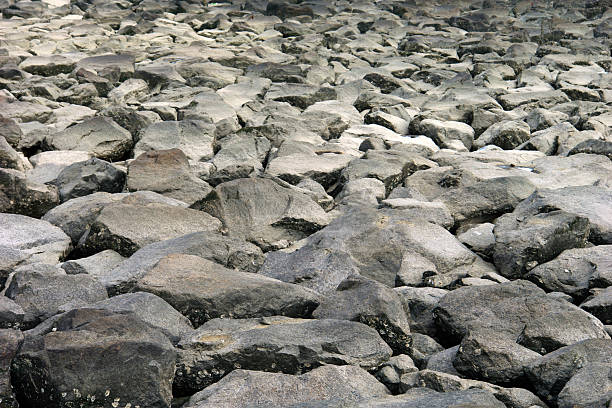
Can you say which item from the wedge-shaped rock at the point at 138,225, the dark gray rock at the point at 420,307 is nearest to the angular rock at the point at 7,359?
the wedge-shaped rock at the point at 138,225

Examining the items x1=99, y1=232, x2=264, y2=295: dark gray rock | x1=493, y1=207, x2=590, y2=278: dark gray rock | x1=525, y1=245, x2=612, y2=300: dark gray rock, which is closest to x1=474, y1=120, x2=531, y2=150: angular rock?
x1=493, y1=207, x2=590, y2=278: dark gray rock

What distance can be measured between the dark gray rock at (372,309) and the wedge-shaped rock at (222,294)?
0.12m

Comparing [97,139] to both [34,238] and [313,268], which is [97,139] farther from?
[313,268]

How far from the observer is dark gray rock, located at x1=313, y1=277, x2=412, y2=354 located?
315 cm

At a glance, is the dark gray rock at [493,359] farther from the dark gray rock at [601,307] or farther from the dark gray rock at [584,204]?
the dark gray rock at [584,204]

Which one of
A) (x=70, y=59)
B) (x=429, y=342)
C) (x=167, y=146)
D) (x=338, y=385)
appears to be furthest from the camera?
(x=70, y=59)

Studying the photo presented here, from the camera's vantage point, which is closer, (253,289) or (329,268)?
(253,289)

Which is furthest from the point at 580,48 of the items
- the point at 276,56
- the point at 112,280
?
the point at 112,280

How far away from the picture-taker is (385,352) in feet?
9.80

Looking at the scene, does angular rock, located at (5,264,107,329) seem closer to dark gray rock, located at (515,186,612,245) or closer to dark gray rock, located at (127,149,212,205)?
dark gray rock, located at (127,149,212,205)

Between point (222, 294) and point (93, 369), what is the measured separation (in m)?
0.84

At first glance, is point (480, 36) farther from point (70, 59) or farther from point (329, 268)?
point (329, 268)

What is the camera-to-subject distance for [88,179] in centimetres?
521

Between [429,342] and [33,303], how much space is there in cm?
171
